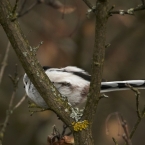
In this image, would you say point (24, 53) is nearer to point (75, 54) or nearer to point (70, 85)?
point (70, 85)

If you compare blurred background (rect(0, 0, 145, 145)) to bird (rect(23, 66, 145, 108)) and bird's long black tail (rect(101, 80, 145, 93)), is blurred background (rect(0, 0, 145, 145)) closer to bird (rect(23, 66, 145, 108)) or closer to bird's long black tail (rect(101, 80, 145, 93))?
bird (rect(23, 66, 145, 108))

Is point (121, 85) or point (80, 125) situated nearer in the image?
point (80, 125)

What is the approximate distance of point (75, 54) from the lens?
5.63 metres

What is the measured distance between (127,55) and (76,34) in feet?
2.46

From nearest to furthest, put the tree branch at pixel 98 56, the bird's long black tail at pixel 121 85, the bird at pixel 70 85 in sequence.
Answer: the tree branch at pixel 98 56
the bird's long black tail at pixel 121 85
the bird at pixel 70 85

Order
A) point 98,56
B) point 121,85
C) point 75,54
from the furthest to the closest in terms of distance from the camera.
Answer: point 75,54 < point 121,85 < point 98,56

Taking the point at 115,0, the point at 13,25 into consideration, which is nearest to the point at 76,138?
the point at 13,25

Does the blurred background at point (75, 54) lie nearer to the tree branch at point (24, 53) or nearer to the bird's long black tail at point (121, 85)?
the bird's long black tail at point (121, 85)

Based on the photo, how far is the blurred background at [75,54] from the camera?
5574mm

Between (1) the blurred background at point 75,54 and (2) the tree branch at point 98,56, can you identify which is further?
(1) the blurred background at point 75,54

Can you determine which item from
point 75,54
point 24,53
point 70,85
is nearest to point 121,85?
point 70,85

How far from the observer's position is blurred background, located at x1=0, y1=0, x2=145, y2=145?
18.3ft

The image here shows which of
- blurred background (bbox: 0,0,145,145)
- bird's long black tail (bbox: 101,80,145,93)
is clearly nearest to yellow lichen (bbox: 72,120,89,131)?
bird's long black tail (bbox: 101,80,145,93)

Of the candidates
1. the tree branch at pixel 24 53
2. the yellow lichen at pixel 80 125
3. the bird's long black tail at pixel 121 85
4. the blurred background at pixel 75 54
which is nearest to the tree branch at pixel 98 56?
the yellow lichen at pixel 80 125
